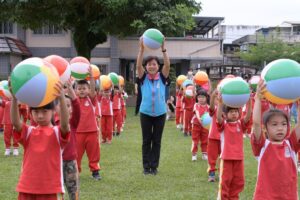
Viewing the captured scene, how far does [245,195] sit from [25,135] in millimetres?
3449

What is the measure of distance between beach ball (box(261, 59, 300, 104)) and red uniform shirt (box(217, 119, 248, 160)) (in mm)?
1745

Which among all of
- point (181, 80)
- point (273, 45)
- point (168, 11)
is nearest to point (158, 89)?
point (181, 80)

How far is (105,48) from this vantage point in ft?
95.5

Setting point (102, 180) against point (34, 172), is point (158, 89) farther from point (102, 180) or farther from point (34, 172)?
point (34, 172)

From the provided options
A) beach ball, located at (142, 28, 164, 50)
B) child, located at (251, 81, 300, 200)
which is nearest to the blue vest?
beach ball, located at (142, 28, 164, 50)

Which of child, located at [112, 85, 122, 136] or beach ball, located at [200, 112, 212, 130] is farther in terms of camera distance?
child, located at [112, 85, 122, 136]

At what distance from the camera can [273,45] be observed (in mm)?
40125

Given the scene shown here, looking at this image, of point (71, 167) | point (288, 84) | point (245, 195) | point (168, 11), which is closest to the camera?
point (288, 84)

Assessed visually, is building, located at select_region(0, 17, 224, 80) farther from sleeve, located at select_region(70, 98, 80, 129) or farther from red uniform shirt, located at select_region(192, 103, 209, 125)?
sleeve, located at select_region(70, 98, 80, 129)

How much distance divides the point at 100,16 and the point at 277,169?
66.1 feet

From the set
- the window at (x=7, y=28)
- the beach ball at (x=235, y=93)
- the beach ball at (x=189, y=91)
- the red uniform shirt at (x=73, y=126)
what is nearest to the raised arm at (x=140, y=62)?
the beach ball at (x=235, y=93)

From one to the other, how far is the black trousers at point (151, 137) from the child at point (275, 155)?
3.34 m

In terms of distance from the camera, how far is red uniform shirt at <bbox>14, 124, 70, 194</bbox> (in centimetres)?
379

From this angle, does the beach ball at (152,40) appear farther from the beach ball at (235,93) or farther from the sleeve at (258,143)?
the sleeve at (258,143)
